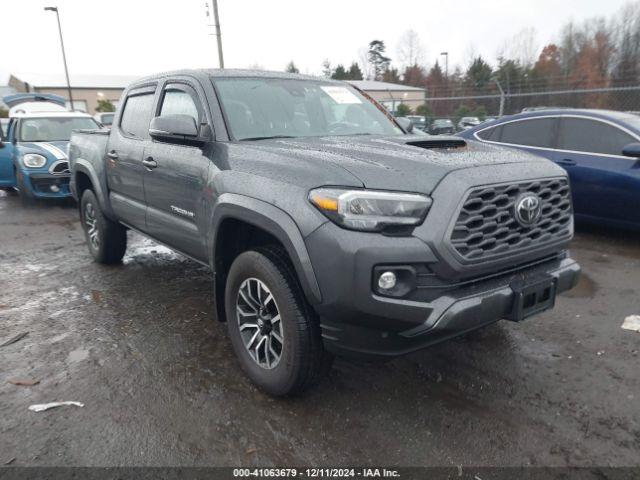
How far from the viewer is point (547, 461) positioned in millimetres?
2260

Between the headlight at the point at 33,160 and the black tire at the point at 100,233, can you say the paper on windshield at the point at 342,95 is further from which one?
the headlight at the point at 33,160

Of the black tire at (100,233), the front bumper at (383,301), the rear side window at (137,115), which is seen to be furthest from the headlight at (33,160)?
the front bumper at (383,301)

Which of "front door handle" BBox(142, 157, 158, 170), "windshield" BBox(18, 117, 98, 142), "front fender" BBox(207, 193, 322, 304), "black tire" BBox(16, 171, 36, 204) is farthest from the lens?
"windshield" BBox(18, 117, 98, 142)

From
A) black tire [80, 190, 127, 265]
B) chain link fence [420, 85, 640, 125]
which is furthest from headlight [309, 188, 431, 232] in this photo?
chain link fence [420, 85, 640, 125]

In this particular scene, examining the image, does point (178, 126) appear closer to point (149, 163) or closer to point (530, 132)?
point (149, 163)

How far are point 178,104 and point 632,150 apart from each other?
4.61m

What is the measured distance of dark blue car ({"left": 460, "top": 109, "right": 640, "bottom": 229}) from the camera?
17.3ft

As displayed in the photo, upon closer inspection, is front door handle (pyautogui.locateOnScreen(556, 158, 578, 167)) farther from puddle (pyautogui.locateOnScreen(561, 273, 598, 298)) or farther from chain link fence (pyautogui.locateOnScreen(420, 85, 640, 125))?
chain link fence (pyautogui.locateOnScreen(420, 85, 640, 125))

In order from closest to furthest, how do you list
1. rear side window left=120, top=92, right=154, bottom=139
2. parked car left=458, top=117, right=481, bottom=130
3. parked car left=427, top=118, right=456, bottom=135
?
rear side window left=120, top=92, right=154, bottom=139 → parked car left=427, top=118, right=456, bottom=135 → parked car left=458, top=117, right=481, bottom=130

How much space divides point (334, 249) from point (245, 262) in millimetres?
728

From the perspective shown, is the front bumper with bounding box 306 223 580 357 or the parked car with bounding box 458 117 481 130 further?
the parked car with bounding box 458 117 481 130

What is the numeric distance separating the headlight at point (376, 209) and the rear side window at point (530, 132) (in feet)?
15.3

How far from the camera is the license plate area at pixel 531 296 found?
2.37 m

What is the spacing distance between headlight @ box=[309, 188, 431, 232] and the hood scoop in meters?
0.76
